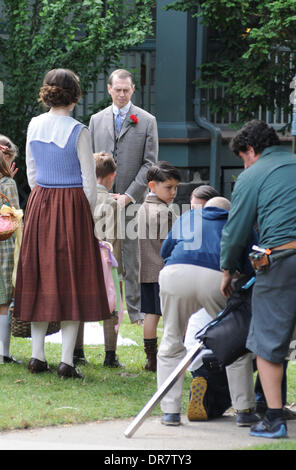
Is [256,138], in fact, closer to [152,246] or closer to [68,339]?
[152,246]

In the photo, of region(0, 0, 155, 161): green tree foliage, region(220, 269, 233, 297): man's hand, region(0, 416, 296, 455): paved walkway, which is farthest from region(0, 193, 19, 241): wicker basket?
region(0, 0, 155, 161): green tree foliage

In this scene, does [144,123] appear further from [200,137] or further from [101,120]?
[200,137]

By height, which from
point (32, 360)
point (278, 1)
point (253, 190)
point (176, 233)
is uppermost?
point (278, 1)

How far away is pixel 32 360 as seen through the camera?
645cm

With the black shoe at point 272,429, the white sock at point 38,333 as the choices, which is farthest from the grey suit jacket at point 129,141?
the black shoe at point 272,429

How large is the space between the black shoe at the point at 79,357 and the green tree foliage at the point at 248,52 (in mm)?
5867

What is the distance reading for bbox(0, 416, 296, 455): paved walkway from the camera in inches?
185

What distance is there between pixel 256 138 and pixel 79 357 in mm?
2639

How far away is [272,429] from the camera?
4.93m

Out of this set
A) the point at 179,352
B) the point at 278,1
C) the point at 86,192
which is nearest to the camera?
the point at 179,352

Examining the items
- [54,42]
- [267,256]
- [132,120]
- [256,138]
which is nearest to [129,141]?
[132,120]

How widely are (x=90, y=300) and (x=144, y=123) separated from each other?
8.74ft
